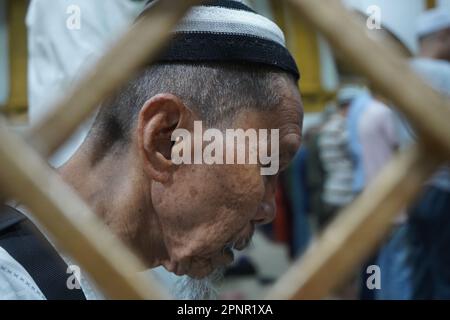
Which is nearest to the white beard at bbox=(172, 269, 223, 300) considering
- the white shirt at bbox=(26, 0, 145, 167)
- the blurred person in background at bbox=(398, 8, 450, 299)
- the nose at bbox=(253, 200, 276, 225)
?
the nose at bbox=(253, 200, 276, 225)

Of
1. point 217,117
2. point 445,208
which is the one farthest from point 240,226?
point 445,208

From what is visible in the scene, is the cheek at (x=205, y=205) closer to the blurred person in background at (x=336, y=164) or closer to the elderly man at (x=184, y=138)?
the elderly man at (x=184, y=138)

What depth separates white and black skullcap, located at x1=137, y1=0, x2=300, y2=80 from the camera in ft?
4.24

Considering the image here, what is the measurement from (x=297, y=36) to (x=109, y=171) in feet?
9.50

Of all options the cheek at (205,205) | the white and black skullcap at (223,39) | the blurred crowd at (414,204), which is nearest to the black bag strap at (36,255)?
the cheek at (205,205)

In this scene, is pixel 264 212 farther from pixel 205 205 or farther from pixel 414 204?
pixel 414 204

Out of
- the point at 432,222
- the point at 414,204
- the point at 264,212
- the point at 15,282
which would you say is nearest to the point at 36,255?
the point at 15,282

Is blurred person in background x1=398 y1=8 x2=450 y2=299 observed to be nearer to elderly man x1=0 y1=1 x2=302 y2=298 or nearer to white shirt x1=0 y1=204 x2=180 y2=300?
elderly man x1=0 y1=1 x2=302 y2=298

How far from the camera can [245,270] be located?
459cm

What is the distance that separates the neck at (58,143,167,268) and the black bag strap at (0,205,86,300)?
107 mm

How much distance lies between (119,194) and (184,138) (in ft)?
0.50

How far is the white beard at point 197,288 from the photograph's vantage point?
1530 millimetres
